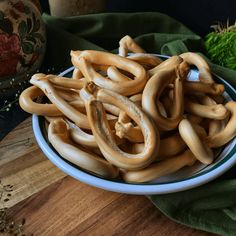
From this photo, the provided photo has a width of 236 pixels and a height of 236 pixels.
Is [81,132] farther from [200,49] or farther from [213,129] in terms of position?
[200,49]

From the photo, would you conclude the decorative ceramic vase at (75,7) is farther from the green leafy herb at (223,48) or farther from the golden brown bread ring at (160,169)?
the golden brown bread ring at (160,169)

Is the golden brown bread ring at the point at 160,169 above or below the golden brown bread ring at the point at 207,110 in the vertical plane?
below

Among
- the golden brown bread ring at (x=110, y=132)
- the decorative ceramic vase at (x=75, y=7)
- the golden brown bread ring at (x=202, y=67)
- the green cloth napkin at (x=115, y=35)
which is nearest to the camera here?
the golden brown bread ring at (x=110, y=132)

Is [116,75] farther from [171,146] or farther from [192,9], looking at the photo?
[192,9]

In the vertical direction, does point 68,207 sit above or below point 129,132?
below

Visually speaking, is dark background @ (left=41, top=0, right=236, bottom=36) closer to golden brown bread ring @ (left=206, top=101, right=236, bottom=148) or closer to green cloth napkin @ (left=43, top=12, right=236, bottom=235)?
green cloth napkin @ (left=43, top=12, right=236, bottom=235)

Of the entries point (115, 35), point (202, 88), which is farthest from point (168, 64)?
point (115, 35)

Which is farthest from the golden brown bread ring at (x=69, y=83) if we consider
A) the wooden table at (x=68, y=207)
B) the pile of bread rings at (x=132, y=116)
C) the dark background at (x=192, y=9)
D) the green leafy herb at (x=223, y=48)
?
the dark background at (x=192, y=9)
